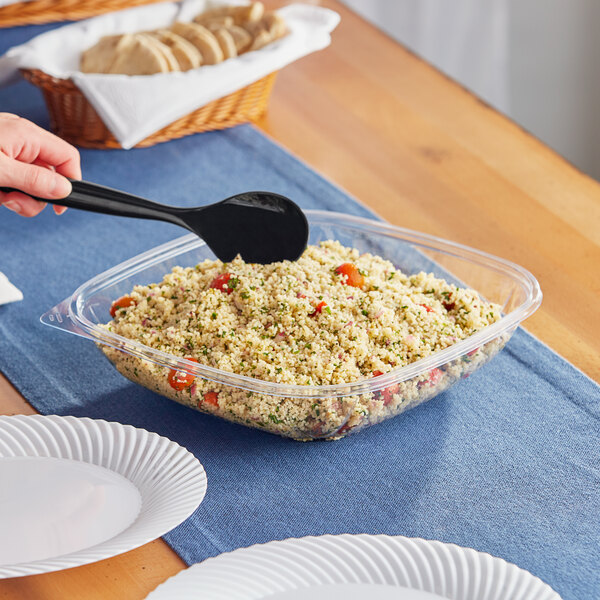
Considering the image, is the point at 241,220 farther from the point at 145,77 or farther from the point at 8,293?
the point at 145,77

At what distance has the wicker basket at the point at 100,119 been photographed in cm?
153

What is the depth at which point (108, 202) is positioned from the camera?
1070mm

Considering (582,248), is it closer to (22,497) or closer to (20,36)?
(22,497)

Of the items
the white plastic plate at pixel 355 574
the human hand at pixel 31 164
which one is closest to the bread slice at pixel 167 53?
the human hand at pixel 31 164

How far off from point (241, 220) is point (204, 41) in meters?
0.62

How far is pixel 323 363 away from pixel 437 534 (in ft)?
0.69

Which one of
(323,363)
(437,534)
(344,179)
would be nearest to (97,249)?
(344,179)

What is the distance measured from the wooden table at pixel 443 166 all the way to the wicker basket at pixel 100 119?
0.20ft

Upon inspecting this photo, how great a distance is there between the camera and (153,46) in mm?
1565

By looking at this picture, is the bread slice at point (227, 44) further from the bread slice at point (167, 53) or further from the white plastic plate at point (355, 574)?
the white plastic plate at point (355, 574)

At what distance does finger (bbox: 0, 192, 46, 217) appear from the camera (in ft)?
3.70

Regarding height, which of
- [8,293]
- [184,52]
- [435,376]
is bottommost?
[8,293]

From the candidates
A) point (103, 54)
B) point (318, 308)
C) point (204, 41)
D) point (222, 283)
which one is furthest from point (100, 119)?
point (318, 308)

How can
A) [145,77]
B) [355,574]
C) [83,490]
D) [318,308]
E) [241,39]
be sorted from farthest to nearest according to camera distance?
[241,39]
[145,77]
[318,308]
[83,490]
[355,574]
